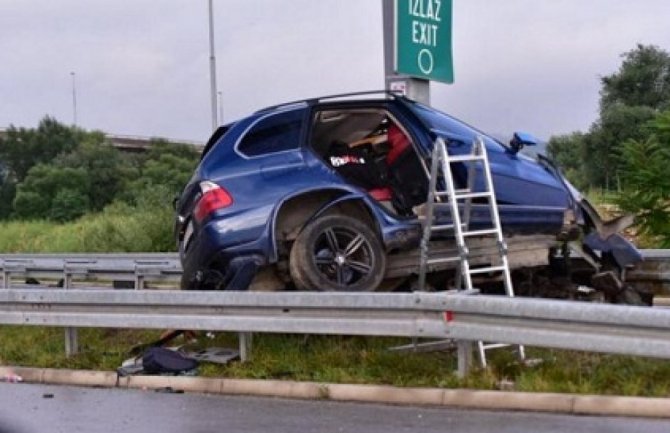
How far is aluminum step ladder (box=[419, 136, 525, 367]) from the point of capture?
824 centimetres

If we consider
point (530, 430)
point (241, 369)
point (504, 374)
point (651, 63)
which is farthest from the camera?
point (651, 63)

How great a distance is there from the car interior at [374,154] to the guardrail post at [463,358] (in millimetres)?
1578

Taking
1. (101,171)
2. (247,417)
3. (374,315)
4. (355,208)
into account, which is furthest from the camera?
(101,171)

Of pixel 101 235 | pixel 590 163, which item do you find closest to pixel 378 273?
pixel 101 235

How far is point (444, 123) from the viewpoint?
9.25 m

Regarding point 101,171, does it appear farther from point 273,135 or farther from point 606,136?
point 273,135

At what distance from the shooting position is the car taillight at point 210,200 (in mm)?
8688

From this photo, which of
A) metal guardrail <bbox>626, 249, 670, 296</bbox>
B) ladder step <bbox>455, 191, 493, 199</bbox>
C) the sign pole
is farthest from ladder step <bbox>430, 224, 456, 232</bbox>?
the sign pole

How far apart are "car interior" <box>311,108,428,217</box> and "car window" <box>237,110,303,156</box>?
18cm

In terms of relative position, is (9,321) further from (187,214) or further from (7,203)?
(7,203)

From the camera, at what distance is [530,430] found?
6348 millimetres

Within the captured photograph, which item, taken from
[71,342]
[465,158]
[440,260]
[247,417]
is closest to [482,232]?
[440,260]

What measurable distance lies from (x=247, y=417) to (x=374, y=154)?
9.71ft

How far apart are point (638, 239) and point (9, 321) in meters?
10.0
